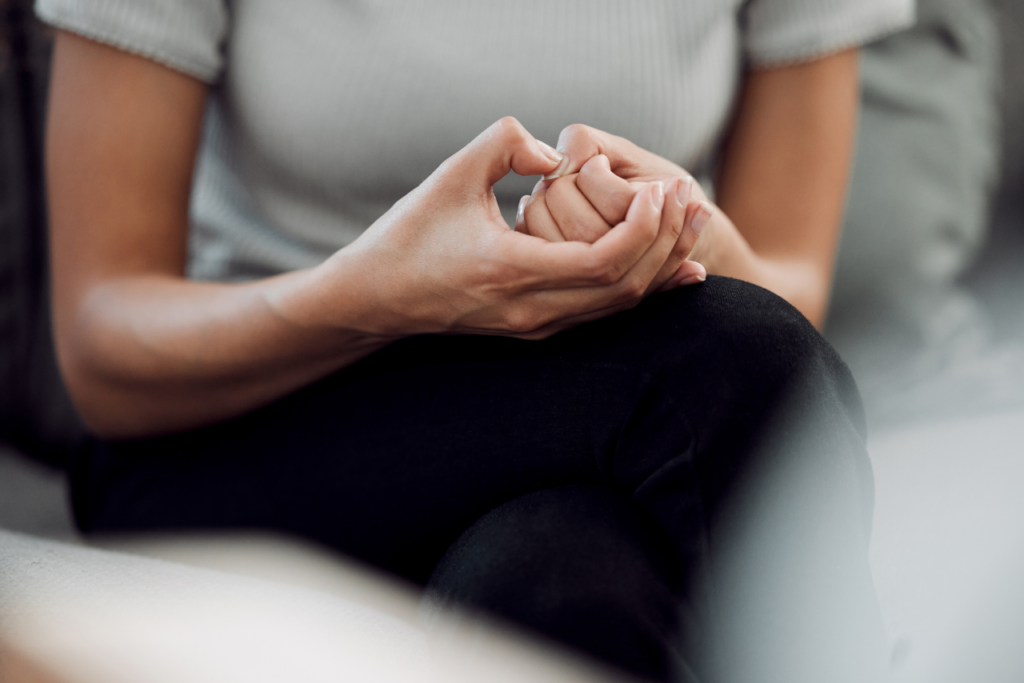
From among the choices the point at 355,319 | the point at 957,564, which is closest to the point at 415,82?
the point at 355,319

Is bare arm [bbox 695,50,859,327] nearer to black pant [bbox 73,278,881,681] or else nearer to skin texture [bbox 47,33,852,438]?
skin texture [bbox 47,33,852,438]

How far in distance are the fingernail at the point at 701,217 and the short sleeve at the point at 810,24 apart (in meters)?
0.33

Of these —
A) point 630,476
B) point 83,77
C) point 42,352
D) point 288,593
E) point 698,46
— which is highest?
point 698,46

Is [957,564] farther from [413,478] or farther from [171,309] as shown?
[171,309]

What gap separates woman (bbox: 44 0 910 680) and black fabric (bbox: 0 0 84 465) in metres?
0.19

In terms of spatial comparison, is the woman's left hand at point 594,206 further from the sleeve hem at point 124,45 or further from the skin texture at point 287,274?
the sleeve hem at point 124,45

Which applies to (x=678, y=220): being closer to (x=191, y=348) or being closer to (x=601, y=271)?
(x=601, y=271)

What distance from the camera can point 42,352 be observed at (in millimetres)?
820

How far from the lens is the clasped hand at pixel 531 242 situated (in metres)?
0.39

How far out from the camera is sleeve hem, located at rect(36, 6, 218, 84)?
1.83 feet

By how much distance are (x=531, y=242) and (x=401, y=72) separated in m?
0.25

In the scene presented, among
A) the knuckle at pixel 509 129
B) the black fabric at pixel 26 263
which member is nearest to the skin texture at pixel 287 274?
the knuckle at pixel 509 129

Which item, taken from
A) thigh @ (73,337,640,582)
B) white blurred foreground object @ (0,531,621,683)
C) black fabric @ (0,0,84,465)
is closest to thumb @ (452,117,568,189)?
thigh @ (73,337,640,582)

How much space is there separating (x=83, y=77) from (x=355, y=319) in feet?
1.00
